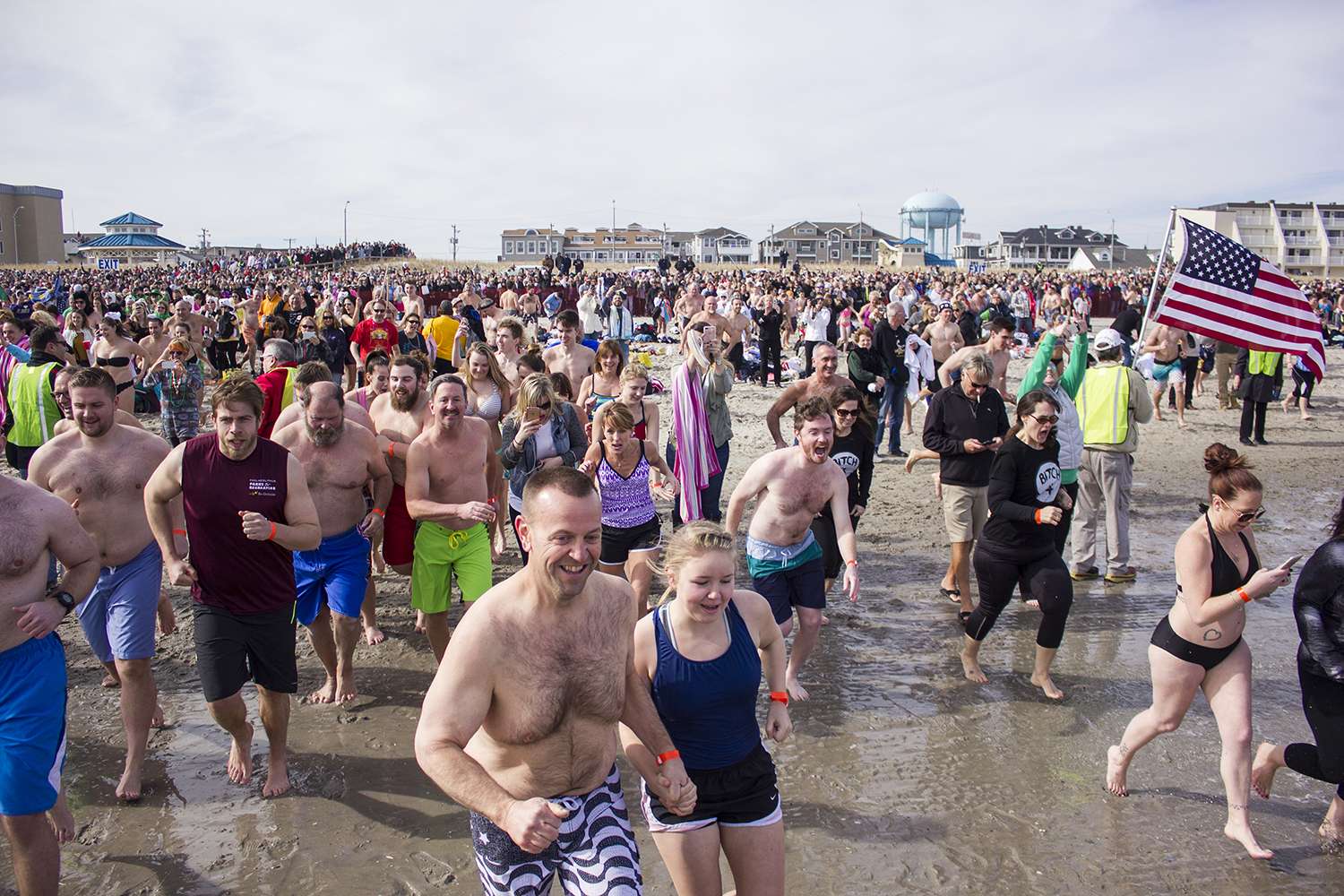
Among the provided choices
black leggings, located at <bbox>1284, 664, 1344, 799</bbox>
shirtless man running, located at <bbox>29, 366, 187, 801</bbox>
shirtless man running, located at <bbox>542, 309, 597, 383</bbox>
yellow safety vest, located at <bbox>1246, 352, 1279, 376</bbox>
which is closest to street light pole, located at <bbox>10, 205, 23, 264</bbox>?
shirtless man running, located at <bbox>542, 309, 597, 383</bbox>

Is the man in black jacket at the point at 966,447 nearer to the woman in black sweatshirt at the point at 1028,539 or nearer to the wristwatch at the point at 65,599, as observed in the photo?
the woman in black sweatshirt at the point at 1028,539

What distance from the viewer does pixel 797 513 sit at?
4500 mm

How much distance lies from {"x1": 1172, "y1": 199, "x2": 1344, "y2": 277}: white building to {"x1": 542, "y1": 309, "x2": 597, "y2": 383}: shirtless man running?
9635 cm

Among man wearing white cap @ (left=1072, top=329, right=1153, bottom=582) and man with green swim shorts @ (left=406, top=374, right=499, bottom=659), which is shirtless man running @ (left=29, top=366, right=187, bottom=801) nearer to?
man with green swim shorts @ (left=406, top=374, right=499, bottom=659)

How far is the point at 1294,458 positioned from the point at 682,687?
468 inches

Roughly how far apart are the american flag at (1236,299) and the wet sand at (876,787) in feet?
7.86

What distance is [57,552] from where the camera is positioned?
311 cm

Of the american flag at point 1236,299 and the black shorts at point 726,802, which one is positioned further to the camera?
the american flag at point 1236,299

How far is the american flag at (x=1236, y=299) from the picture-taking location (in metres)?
7.02

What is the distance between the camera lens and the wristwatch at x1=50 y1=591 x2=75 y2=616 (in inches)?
121

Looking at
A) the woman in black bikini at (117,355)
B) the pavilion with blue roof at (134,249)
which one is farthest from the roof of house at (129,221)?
the woman in black bikini at (117,355)

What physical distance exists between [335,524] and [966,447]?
4.18 m

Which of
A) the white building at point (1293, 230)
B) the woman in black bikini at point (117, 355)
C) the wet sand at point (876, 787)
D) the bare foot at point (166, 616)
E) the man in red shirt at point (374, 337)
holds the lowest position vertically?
the wet sand at point (876, 787)

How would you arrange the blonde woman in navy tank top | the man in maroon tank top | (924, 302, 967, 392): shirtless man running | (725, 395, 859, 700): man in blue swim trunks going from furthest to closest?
(924, 302, 967, 392): shirtless man running → (725, 395, 859, 700): man in blue swim trunks → the man in maroon tank top → the blonde woman in navy tank top
